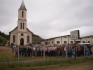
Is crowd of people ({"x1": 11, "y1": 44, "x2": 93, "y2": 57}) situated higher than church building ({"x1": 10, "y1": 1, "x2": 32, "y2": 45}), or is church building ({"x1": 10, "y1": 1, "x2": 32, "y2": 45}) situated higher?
church building ({"x1": 10, "y1": 1, "x2": 32, "y2": 45})

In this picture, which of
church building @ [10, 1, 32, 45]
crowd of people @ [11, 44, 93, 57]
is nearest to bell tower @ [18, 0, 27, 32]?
church building @ [10, 1, 32, 45]

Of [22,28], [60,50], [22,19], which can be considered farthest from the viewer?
[22,28]

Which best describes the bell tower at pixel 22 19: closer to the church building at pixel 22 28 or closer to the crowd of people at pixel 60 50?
the church building at pixel 22 28

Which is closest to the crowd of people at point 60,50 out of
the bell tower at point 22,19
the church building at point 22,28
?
the church building at point 22,28

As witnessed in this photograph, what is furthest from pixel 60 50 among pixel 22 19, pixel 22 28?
pixel 22 28

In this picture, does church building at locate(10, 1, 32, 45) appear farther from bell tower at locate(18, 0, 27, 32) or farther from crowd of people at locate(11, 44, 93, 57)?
crowd of people at locate(11, 44, 93, 57)

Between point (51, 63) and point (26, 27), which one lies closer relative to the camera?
point (51, 63)

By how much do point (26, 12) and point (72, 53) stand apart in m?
49.2

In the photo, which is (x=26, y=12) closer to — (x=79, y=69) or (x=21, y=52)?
(x=21, y=52)

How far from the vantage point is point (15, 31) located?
77.0 m

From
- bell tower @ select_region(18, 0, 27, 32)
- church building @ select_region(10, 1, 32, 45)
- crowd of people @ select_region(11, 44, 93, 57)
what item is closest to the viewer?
crowd of people @ select_region(11, 44, 93, 57)

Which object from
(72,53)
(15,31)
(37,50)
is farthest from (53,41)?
(72,53)

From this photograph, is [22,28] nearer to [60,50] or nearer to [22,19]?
[22,19]

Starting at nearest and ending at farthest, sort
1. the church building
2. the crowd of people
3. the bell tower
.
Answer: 1. the crowd of people
2. the bell tower
3. the church building
